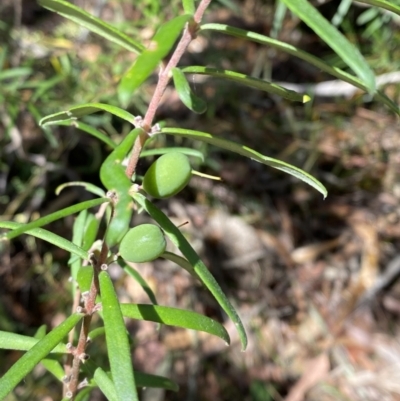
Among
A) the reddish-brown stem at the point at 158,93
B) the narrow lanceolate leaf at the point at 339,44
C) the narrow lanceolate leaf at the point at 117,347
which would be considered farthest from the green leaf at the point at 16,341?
the narrow lanceolate leaf at the point at 339,44

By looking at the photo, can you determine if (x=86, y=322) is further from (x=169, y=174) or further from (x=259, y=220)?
(x=259, y=220)

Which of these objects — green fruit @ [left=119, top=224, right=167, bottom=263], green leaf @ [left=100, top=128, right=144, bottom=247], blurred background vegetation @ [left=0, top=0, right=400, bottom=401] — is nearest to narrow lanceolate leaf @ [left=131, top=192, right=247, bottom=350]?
green fruit @ [left=119, top=224, right=167, bottom=263]

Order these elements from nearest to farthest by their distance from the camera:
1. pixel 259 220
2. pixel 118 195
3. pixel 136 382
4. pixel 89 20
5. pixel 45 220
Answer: pixel 118 195 → pixel 45 220 → pixel 89 20 → pixel 136 382 → pixel 259 220

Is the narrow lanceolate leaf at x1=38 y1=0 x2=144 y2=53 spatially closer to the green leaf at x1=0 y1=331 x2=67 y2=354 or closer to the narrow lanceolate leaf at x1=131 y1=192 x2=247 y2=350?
the narrow lanceolate leaf at x1=131 y1=192 x2=247 y2=350

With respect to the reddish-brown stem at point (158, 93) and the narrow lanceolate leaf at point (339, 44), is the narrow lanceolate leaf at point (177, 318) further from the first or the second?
the narrow lanceolate leaf at point (339, 44)

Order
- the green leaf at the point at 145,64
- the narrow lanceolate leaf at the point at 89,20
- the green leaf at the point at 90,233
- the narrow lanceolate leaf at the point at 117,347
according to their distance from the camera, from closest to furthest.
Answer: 1. the green leaf at the point at 145,64
2. the narrow lanceolate leaf at the point at 117,347
3. the narrow lanceolate leaf at the point at 89,20
4. the green leaf at the point at 90,233

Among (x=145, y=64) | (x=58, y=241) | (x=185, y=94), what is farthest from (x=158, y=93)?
(x=58, y=241)

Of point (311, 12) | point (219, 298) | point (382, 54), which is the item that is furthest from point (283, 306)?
point (311, 12)
